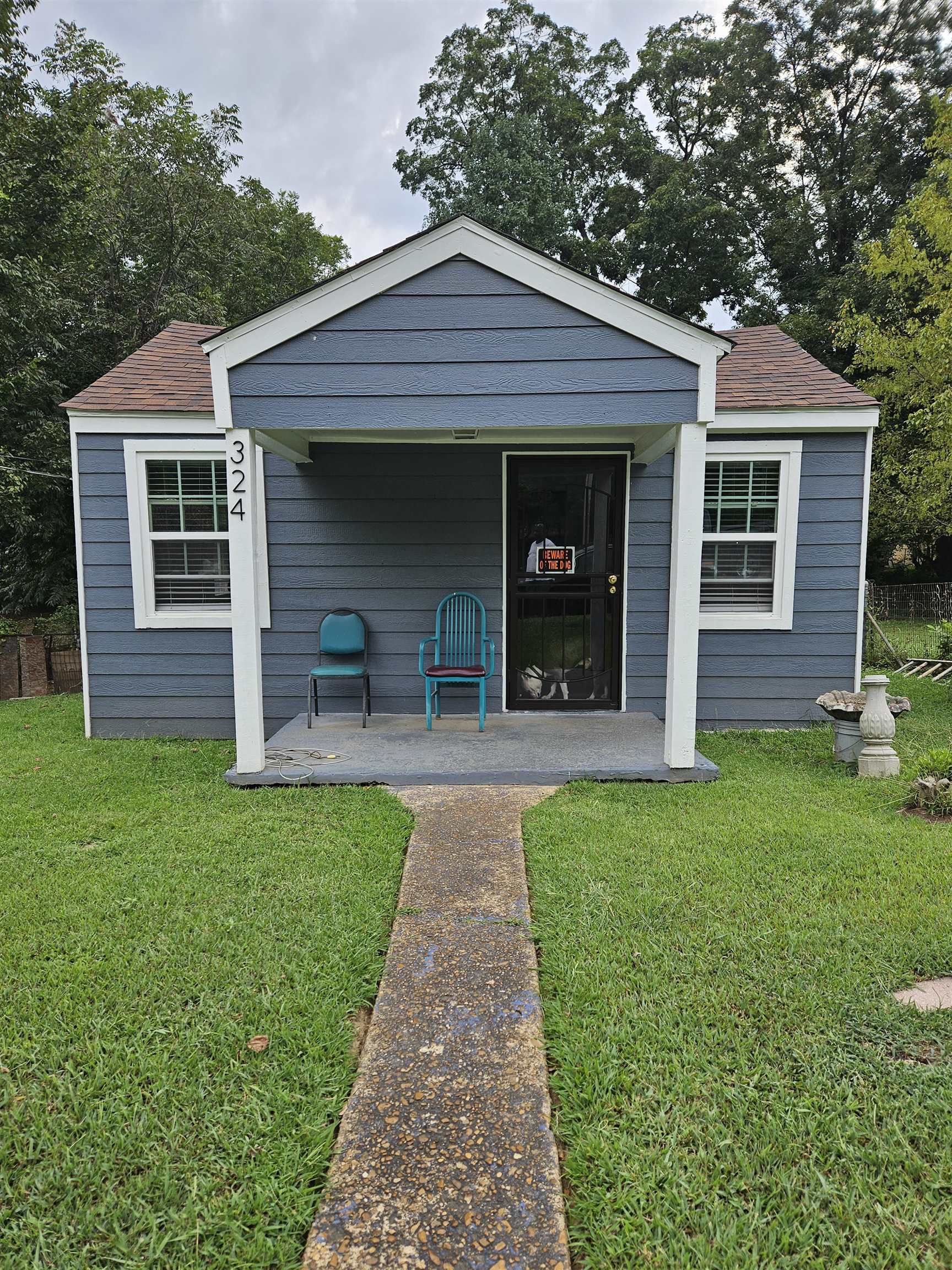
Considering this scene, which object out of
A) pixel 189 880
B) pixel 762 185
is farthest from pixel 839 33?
pixel 189 880

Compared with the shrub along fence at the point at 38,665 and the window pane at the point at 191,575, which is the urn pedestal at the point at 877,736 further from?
the shrub along fence at the point at 38,665

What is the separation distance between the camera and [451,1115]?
165cm

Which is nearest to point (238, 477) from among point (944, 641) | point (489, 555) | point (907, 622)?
point (489, 555)

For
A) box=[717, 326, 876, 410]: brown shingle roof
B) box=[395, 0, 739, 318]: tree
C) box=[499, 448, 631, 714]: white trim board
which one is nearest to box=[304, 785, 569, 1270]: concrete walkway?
box=[499, 448, 631, 714]: white trim board

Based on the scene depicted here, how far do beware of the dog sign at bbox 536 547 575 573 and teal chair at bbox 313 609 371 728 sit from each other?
1455 mm

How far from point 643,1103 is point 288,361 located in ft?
12.4

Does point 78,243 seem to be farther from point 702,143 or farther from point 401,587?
point 702,143

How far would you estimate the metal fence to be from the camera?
29.0ft

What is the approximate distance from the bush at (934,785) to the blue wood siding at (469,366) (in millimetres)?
2273

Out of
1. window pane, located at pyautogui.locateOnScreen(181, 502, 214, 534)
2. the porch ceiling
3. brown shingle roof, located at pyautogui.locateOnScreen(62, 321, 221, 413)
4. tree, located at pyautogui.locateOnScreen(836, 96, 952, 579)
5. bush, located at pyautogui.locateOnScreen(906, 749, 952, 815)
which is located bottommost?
bush, located at pyautogui.locateOnScreen(906, 749, 952, 815)

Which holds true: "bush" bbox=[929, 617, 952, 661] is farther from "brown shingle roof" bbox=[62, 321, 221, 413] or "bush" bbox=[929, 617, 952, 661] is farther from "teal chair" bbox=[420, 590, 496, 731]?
"brown shingle roof" bbox=[62, 321, 221, 413]

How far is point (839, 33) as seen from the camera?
57.5 feet

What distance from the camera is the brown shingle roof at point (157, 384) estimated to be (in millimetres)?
5445

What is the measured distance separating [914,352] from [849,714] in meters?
11.1
